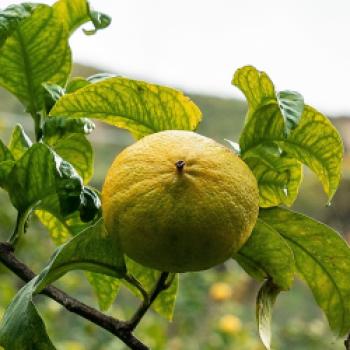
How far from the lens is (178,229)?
574 mm

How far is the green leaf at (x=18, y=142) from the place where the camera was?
0.84 meters

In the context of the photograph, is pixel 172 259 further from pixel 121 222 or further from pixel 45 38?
pixel 45 38

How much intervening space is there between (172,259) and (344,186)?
406 cm

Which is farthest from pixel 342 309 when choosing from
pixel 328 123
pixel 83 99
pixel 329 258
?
pixel 83 99

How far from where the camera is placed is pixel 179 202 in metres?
0.58

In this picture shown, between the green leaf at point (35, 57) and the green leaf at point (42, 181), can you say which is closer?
the green leaf at point (42, 181)

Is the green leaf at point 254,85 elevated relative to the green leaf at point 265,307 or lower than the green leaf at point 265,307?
elevated

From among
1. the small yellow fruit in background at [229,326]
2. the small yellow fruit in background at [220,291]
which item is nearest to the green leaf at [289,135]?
the small yellow fruit in background at [229,326]

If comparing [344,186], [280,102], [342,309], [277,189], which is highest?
[280,102]

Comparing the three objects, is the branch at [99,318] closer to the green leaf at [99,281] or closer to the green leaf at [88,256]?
the green leaf at [88,256]

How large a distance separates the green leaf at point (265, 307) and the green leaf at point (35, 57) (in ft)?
0.97

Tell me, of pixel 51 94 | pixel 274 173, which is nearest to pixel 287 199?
pixel 274 173

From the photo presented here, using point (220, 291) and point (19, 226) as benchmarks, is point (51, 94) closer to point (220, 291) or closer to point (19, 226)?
point (19, 226)

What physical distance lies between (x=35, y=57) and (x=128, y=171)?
0.27 meters
